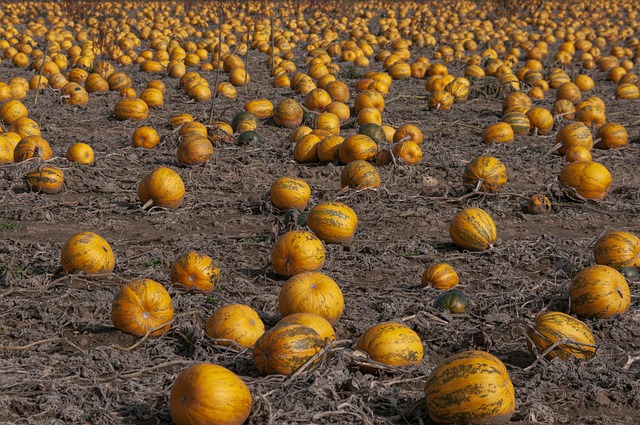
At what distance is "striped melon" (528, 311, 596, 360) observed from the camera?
16.2 ft

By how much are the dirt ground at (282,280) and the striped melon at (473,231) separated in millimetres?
121

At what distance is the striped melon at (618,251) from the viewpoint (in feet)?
21.1

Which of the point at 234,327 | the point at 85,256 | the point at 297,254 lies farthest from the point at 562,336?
the point at 85,256

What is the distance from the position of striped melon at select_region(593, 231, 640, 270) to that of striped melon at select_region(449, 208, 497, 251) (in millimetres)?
958

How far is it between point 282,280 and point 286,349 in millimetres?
1997

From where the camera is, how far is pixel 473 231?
7.02m

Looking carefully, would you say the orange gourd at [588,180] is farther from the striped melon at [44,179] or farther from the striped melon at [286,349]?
the striped melon at [44,179]

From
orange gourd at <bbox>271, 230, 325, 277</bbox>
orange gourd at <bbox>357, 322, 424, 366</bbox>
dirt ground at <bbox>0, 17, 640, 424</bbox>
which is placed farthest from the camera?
orange gourd at <bbox>271, 230, 325, 277</bbox>

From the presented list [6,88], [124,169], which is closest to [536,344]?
[124,169]

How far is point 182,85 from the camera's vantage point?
51.3ft

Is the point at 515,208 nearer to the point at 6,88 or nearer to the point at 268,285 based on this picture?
the point at 268,285

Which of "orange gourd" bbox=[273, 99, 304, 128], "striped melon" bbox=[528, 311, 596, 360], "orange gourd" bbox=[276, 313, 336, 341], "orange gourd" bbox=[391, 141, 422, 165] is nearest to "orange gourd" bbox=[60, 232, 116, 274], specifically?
"orange gourd" bbox=[276, 313, 336, 341]

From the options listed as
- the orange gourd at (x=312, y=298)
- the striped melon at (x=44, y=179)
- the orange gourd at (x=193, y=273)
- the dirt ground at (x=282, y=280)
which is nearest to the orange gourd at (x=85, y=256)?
the dirt ground at (x=282, y=280)

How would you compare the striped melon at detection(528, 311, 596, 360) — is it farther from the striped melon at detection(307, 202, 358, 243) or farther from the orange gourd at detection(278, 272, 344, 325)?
the striped melon at detection(307, 202, 358, 243)
